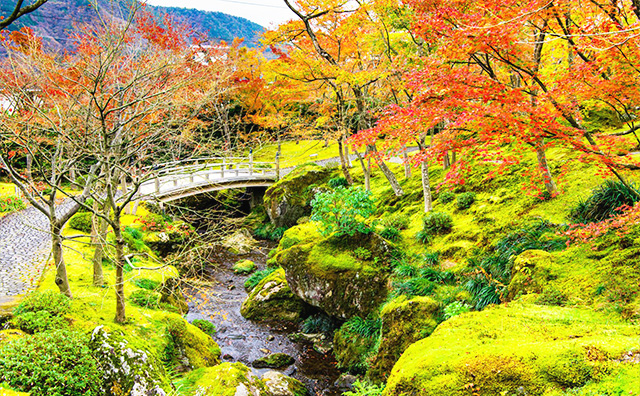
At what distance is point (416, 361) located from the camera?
12.1ft

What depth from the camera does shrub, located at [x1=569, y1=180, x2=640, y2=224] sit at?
6.20 m

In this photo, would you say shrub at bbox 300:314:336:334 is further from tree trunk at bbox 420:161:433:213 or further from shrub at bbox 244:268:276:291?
tree trunk at bbox 420:161:433:213

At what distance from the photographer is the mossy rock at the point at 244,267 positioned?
14492mm

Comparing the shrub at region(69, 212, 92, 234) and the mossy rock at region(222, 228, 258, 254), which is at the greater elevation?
the shrub at region(69, 212, 92, 234)

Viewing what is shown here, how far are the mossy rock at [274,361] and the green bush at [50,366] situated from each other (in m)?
4.12

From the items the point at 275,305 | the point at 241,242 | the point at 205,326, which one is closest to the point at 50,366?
the point at 205,326

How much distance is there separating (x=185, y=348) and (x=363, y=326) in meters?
3.73

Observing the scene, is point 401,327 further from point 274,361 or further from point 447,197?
point 447,197

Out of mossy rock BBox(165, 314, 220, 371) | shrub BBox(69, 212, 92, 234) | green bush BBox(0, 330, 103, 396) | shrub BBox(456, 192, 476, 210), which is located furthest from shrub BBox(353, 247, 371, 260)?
shrub BBox(69, 212, 92, 234)

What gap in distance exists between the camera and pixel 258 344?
9.40 metres

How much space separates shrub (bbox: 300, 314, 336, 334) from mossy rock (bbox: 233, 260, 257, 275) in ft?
17.0

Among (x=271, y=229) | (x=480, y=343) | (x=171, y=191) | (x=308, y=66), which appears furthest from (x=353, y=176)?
(x=480, y=343)

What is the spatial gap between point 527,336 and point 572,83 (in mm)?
3795

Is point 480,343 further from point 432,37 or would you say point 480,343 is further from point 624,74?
point 432,37
